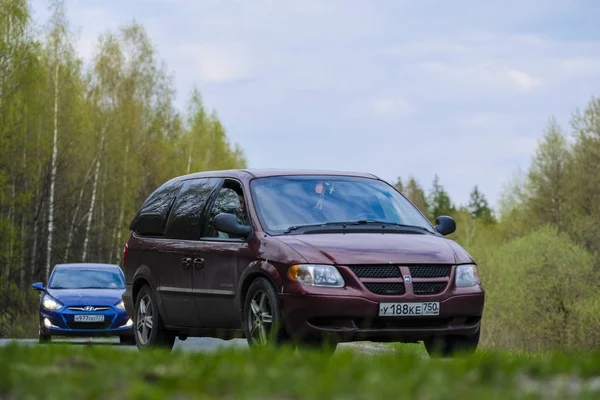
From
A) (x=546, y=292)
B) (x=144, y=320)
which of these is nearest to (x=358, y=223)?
(x=144, y=320)

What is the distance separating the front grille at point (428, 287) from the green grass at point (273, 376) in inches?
125

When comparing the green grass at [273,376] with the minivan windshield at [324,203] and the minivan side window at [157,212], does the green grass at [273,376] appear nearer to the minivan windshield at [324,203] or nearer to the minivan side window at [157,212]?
the minivan windshield at [324,203]

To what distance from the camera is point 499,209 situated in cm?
9800

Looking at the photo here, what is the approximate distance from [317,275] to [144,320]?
3436mm

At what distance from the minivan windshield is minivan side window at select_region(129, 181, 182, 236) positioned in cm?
156

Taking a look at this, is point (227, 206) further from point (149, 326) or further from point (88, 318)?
point (88, 318)

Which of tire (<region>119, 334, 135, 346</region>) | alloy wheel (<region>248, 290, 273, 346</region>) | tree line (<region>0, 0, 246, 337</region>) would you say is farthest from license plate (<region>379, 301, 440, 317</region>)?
tree line (<region>0, 0, 246, 337</region>)

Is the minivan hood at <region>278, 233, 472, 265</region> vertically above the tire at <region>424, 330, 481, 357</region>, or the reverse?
the minivan hood at <region>278, 233, 472, 265</region>

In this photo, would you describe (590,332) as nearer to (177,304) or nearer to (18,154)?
(18,154)

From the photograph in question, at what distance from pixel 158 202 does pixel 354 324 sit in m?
3.86

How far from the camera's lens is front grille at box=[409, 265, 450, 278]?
1011 centimetres

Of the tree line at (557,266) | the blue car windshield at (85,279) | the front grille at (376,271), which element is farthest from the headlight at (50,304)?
the tree line at (557,266)

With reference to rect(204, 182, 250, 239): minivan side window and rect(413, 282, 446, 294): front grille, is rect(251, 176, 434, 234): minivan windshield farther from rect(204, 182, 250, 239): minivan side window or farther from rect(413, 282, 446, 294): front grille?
rect(413, 282, 446, 294): front grille

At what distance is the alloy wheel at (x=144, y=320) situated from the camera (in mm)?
12586
